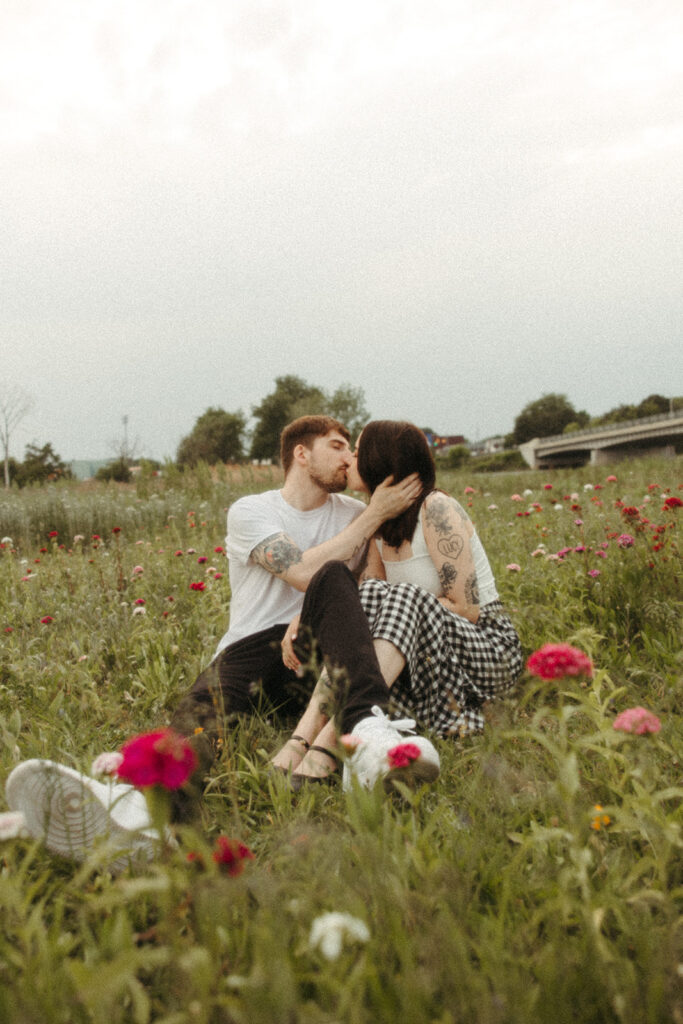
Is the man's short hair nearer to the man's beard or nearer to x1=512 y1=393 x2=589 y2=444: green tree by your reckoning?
the man's beard

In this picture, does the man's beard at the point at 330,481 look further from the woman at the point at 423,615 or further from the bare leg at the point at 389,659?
the bare leg at the point at 389,659

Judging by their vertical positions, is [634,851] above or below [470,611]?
below

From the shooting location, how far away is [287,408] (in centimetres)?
6172

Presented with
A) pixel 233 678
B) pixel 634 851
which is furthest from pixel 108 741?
pixel 634 851

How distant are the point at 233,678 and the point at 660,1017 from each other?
6.08 feet

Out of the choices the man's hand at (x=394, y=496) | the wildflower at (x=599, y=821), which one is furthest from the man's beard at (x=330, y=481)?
the wildflower at (x=599, y=821)

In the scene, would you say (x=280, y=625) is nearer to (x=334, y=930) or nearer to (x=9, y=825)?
(x=9, y=825)

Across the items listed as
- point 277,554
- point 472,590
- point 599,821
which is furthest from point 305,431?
point 599,821

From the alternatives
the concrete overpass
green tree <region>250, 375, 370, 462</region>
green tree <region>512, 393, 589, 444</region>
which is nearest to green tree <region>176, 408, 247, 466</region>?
green tree <region>250, 375, 370, 462</region>

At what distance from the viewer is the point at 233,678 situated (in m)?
2.73

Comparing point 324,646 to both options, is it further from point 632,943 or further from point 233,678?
point 632,943

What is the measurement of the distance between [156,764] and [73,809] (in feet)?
2.73

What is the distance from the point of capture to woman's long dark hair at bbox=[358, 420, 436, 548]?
297cm

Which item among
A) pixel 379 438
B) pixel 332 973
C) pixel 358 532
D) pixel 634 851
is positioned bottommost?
pixel 634 851
